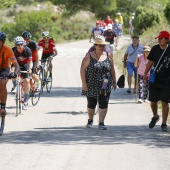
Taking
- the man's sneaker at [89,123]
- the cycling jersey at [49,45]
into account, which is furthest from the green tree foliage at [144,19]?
the man's sneaker at [89,123]

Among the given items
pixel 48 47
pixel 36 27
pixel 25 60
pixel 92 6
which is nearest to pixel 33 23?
pixel 36 27

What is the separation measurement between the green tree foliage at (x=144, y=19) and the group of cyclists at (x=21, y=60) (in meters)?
20.0

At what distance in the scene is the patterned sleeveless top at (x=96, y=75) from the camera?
14328 mm

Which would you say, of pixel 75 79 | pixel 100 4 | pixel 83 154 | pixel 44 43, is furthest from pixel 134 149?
pixel 100 4

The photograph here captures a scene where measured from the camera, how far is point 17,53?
57.8ft

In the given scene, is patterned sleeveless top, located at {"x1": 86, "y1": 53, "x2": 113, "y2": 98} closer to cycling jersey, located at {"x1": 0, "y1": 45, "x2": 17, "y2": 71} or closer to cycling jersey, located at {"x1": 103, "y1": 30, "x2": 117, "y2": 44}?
cycling jersey, located at {"x1": 0, "y1": 45, "x2": 17, "y2": 71}

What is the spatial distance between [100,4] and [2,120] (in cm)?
5785

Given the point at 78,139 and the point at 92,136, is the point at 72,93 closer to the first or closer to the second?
the point at 92,136

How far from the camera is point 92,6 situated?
7156 centimetres

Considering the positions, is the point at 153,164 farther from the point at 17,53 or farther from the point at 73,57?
the point at 73,57

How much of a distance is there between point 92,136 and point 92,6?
58.6 meters

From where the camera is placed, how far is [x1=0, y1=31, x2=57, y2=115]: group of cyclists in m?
13.6

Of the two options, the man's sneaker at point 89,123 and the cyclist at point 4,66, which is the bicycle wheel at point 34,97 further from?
the cyclist at point 4,66

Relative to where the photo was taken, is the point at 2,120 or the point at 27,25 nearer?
the point at 2,120
